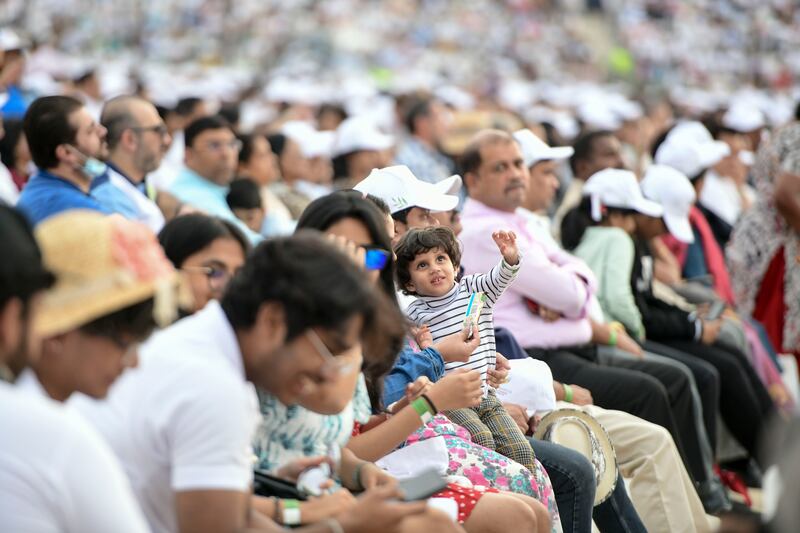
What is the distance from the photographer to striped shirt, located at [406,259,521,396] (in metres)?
3.83

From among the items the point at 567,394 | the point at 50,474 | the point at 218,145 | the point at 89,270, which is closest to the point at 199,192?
the point at 218,145

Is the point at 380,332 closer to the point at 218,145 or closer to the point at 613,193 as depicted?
the point at 613,193

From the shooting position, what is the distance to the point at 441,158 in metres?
9.80

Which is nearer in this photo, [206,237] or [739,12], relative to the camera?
[206,237]

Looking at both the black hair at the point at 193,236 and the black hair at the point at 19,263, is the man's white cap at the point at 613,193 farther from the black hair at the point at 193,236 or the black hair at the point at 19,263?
the black hair at the point at 19,263

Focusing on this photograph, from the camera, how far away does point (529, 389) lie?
4168 mm

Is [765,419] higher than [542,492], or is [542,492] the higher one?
[542,492]

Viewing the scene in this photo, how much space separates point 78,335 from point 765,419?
468cm

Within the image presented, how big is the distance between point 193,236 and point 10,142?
3.84m

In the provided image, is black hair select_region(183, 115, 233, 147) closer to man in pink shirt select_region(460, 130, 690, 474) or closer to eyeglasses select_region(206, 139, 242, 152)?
eyeglasses select_region(206, 139, 242, 152)

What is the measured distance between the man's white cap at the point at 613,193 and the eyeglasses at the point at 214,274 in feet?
10.1

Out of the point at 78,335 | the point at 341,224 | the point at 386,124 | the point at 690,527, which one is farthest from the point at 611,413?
the point at 386,124

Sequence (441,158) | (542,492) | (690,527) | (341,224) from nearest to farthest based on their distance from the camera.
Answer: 1. (341,224)
2. (542,492)
3. (690,527)
4. (441,158)

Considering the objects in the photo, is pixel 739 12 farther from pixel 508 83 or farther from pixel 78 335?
pixel 78 335
